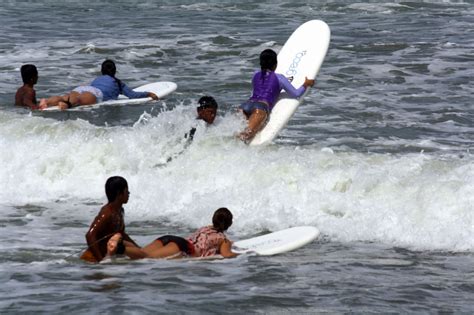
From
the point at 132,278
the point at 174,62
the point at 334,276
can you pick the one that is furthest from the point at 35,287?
the point at 174,62

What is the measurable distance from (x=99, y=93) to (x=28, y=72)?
109cm

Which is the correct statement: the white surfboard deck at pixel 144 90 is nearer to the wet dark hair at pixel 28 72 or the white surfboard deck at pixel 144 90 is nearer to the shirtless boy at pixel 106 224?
the wet dark hair at pixel 28 72

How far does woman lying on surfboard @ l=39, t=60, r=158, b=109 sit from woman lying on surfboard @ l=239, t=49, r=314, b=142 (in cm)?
325

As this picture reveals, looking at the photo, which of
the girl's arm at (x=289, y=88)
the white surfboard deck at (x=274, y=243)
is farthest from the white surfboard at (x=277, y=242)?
the girl's arm at (x=289, y=88)

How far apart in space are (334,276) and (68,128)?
21.6ft

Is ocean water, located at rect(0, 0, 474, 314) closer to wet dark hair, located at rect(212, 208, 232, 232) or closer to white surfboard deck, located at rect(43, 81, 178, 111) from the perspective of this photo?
white surfboard deck, located at rect(43, 81, 178, 111)

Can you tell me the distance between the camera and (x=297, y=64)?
13469 mm

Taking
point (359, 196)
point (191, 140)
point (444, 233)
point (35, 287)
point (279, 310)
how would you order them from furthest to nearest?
point (191, 140) → point (359, 196) → point (444, 233) → point (35, 287) → point (279, 310)

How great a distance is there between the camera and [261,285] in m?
7.38

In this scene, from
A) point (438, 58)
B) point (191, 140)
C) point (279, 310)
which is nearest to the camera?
point (279, 310)

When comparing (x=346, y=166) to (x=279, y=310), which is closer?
(x=279, y=310)

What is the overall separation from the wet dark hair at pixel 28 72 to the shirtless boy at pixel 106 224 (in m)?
7.18

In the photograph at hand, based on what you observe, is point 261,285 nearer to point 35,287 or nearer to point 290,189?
point 35,287

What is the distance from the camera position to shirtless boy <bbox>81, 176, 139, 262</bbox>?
790cm
